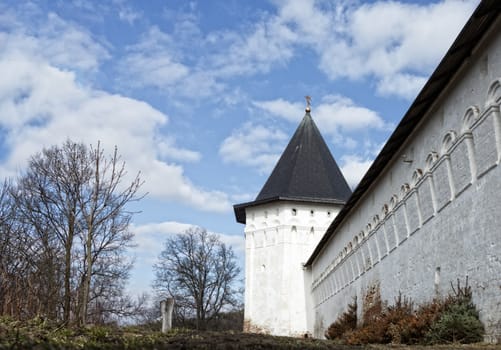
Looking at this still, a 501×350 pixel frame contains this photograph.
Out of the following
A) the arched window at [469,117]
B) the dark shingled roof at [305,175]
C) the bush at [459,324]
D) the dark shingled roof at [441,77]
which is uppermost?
the dark shingled roof at [305,175]

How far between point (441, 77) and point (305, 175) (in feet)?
88.8

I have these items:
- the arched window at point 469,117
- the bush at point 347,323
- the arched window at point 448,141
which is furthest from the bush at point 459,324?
the bush at point 347,323

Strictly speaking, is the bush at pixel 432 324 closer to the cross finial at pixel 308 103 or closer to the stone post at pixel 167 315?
the stone post at pixel 167 315

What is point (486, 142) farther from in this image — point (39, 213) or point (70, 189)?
point (39, 213)

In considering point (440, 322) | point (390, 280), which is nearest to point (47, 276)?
point (390, 280)

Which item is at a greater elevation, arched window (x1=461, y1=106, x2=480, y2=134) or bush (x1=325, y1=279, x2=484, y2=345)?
arched window (x1=461, y1=106, x2=480, y2=134)

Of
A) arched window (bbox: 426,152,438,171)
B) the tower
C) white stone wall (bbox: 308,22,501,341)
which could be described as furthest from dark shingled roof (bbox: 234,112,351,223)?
arched window (bbox: 426,152,438,171)

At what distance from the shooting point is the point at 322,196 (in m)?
37.2

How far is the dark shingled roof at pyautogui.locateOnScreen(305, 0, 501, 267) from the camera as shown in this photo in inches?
370

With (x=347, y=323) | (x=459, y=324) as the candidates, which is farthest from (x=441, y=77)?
(x=347, y=323)

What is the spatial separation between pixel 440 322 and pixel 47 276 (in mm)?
14829

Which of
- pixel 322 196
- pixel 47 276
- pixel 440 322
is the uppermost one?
pixel 322 196

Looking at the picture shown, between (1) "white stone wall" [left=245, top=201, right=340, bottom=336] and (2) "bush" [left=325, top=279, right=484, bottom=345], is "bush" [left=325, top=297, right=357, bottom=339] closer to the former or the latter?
(2) "bush" [left=325, top=279, right=484, bottom=345]

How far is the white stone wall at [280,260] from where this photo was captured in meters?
35.2
